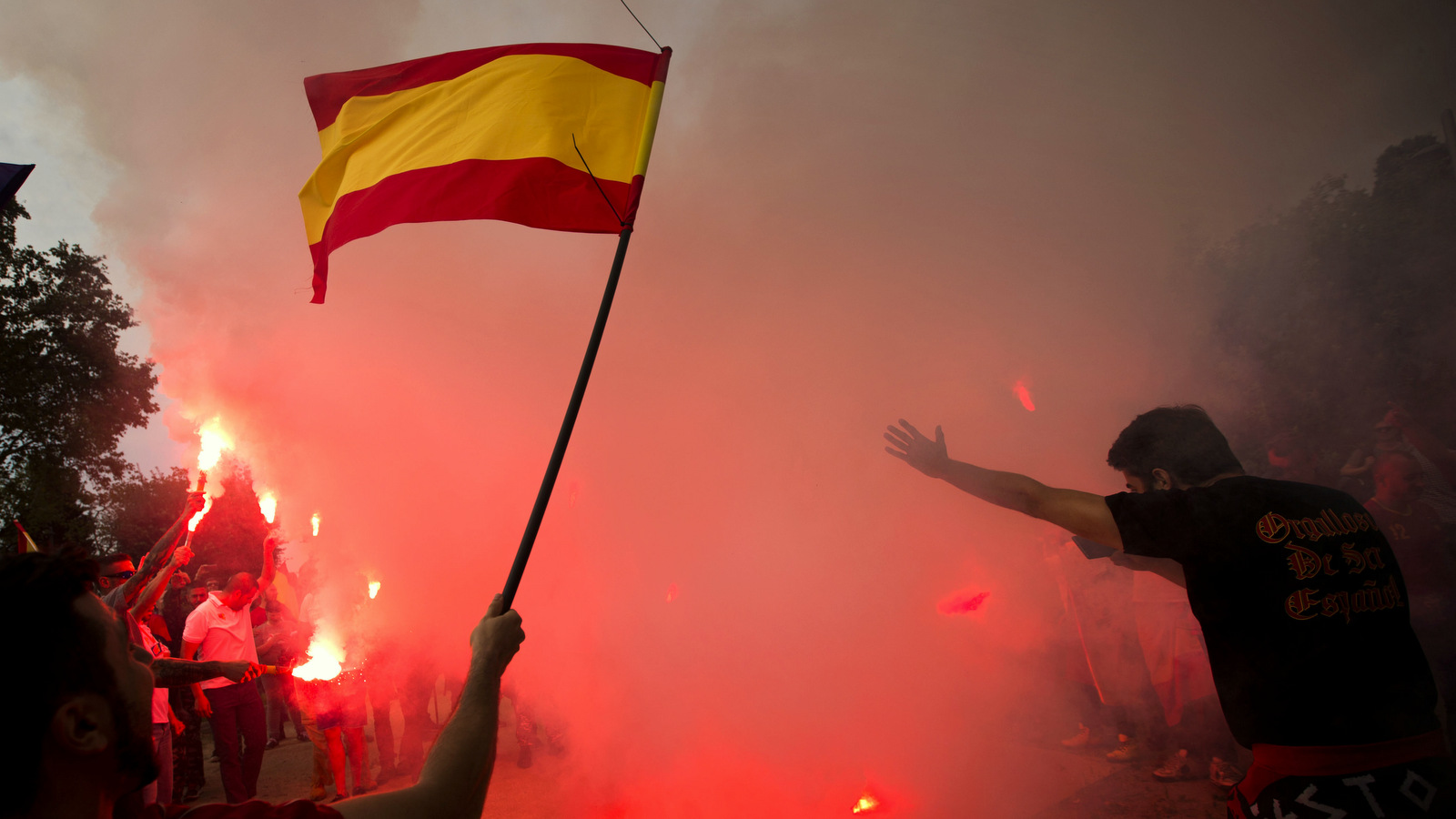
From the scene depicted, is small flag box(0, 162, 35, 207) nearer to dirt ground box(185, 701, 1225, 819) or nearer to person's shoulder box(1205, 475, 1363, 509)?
dirt ground box(185, 701, 1225, 819)

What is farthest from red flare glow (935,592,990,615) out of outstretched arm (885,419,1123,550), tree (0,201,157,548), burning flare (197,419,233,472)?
tree (0,201,157,548)

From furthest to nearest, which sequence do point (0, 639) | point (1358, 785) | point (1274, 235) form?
1. point (1274, 235)
2. point (1358, 785)
3. point (0, 639)

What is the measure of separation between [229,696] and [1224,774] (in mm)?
6192

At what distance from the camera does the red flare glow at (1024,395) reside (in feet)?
18.1

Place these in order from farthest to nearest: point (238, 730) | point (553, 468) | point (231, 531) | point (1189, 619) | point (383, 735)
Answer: point (231, 531)
point (383, 735)
point (238, 730)
point (1189, 619)
point (553, 468)

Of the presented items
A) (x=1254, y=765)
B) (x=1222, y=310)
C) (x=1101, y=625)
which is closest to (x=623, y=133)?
(x=1254, y=765)

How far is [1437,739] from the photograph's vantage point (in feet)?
5.12

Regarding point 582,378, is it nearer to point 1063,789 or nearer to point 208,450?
point 1063,789

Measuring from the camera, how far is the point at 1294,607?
5.21ft

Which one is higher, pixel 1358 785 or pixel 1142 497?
pixel 1142 497

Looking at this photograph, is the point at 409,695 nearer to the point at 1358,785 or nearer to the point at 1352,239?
the point at 1358,785

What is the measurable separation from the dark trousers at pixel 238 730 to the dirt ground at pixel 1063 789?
95 cm

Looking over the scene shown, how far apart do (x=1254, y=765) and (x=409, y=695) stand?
20.2 feet

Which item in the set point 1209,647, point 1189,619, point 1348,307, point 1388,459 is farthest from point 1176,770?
point 1348,307
